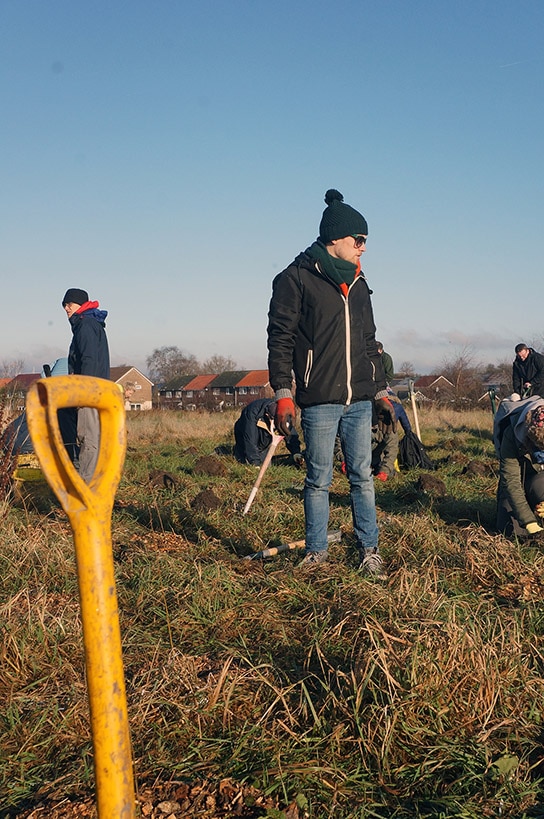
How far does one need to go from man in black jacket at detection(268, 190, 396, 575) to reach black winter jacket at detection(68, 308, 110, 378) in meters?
2.35

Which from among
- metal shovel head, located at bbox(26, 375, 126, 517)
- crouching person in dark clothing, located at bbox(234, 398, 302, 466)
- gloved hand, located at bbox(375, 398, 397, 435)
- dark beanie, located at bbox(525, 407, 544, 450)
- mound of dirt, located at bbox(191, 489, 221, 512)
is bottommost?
mound of dirt, located at bbox(191, 489, 221, 512)

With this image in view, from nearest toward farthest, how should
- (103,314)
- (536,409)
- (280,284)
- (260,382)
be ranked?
1. (280,284)
2. (536,409)
3. (103,314)
4. (260,382)

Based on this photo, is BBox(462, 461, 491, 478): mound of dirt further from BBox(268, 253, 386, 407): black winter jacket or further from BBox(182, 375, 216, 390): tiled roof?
BBox(182, 375, 216, 390): tiled roof

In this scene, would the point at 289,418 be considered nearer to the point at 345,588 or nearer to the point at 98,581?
the point at 345,588

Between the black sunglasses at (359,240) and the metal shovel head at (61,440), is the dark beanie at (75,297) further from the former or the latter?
the metal shovel head at (61,440)

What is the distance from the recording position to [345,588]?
11.6 feet

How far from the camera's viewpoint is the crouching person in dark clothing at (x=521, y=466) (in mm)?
4613

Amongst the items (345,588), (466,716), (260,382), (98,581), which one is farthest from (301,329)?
(260,382)

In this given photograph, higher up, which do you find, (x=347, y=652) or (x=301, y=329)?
(x=301, y=329)

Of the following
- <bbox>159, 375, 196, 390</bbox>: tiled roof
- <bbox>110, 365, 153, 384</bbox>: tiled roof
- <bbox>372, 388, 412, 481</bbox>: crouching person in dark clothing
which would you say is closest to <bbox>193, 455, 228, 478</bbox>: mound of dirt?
<bbox>372, 388, 412, 481</bbox>: crouching person in dark clothing

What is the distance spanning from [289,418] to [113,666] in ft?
9.40

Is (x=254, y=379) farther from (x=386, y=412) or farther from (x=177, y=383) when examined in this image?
(x=386, y=412)

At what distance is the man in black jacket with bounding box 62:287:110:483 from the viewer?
18.7ft

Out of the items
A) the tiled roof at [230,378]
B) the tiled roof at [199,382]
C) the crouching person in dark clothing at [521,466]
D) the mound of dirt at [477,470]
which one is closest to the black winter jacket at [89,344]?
the crouching person in dark clothing at [521,466]
